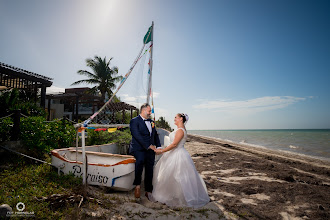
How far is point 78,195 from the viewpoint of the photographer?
322 centimetres

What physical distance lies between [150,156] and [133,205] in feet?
3.56

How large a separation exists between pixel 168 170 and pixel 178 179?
295 mm

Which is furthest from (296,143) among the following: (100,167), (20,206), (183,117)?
(20,206)

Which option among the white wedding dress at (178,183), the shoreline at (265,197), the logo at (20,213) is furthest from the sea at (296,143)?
the logo at (20,213)

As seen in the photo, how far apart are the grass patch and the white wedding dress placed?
176 centimetres

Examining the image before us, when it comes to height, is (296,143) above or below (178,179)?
below

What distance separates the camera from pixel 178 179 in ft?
12.0

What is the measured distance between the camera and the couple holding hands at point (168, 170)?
11.9 ft

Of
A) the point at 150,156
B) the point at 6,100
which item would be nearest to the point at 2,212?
the point at 150,156

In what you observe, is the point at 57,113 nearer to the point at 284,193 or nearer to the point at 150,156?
the point at 150,156

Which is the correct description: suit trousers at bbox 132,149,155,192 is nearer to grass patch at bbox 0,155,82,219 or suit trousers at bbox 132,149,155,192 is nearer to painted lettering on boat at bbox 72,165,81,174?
grass patch at bbox 0,155,82,219

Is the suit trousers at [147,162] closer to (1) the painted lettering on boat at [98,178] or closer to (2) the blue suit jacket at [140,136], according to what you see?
(2) the blue suit jacket at [140,136]

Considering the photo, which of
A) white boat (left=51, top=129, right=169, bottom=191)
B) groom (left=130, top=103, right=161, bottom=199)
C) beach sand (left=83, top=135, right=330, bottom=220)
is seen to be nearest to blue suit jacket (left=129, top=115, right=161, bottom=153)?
groom (left=130, top=103, right=161, bottom=199)

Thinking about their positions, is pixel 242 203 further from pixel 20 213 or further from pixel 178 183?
pixel 20 213
